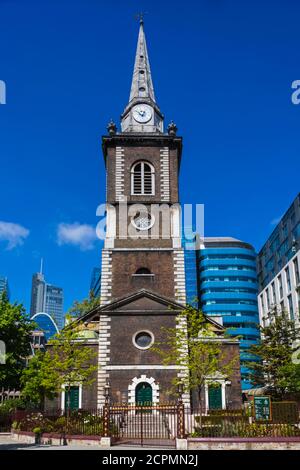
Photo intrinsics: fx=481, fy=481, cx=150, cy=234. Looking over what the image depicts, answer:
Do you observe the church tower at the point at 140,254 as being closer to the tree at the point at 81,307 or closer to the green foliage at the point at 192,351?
the green foliage at the point at 192,351

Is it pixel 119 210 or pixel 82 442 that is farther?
pixel 119 210

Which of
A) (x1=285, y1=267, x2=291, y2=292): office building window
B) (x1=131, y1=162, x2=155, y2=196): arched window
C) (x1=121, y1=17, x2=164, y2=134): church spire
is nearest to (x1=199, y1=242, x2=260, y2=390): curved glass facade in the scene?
(x1=285, y1=267, x2=291, y2=292): office building window

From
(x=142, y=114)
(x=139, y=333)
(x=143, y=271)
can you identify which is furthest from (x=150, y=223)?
(x=142, y=114)

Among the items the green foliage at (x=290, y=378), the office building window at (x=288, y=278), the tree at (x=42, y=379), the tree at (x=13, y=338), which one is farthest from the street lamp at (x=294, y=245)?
the tree at (x=42, y=379)

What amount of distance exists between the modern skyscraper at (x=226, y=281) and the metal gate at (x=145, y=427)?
76.7 metres

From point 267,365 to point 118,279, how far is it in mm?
13988

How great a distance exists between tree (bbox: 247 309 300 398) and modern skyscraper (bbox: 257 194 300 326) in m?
11.2

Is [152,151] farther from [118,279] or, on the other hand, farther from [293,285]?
[293,285]

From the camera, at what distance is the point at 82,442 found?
21891 millimetres

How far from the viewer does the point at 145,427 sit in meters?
24.8

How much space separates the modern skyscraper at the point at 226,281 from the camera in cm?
10256

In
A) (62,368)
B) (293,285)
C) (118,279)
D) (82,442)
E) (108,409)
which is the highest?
(293,285)
